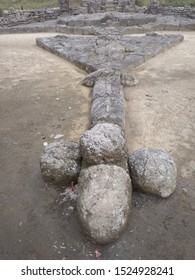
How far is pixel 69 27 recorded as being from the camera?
13.8 m

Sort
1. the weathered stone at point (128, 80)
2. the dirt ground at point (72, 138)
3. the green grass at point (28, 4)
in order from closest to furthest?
the dirt ground at point (72, 138) → the weathered stone at point (128, 80) → the green grass at point (28, 4)

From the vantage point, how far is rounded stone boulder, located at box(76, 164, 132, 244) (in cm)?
283

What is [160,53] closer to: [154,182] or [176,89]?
[176,89]

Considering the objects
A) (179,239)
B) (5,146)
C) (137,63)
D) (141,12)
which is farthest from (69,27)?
(179,239)

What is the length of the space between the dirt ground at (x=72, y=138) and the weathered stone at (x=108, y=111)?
0.89ft

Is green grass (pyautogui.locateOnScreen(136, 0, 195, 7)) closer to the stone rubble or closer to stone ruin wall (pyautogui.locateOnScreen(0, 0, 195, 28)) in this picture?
stone ruin wall (pyautogui.locateOnScreen(0, 0, 195, 28))

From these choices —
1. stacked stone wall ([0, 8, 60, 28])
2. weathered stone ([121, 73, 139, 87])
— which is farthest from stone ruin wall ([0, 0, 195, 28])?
weathered stone ([121, 73, 139, 87])

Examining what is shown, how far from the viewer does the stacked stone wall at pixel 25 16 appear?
1493 centimetres

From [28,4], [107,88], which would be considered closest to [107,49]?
[107,88]

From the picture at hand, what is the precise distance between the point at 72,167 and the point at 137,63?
216 inches

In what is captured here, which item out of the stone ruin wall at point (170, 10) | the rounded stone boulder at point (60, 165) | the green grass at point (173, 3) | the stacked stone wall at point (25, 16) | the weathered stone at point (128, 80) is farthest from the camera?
the green grass at point (173, 3)

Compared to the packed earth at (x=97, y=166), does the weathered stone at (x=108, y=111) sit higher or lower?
higher

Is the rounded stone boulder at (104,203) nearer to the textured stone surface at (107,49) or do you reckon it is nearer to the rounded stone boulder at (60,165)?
the rounded stone boulder at (60,165)

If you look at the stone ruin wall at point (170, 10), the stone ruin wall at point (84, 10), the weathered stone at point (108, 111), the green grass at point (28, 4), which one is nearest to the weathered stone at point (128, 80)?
the weathered stone at point (108, 111)
